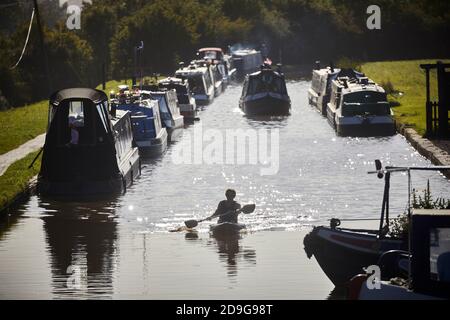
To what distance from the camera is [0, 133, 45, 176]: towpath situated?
44.6m

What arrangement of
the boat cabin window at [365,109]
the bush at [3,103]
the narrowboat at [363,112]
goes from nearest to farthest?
the narrowboat at [363,112] → the boat cabin window at [365,109] → the bush at [3,103]

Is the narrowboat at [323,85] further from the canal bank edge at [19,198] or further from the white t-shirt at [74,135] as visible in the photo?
the white t-shirt at [74,135]

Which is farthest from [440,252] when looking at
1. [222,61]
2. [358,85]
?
[222,61]

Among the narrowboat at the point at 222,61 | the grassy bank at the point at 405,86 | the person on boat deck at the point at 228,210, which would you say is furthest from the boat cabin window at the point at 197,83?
the person on boat deck at the point at 228,210

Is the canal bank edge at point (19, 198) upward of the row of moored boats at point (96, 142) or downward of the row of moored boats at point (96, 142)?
downward

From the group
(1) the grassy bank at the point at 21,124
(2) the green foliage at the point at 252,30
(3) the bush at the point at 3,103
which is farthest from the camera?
(2) the green foliage at the point at 252,30

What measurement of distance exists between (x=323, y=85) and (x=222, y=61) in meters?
22.3

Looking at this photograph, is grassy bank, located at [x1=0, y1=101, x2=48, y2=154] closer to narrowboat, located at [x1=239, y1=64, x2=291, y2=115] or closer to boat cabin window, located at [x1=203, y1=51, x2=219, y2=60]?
narrowboat, located at [x1=239, y1=64, x2=291, y2=115]

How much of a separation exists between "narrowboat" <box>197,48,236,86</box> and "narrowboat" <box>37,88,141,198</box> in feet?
159

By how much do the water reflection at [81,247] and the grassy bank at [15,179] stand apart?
992mm

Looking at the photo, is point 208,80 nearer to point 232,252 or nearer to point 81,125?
point 81,125

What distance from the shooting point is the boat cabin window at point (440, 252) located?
69.5 feet

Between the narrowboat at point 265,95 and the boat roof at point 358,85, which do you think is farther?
the narrowboat at point 265,95
